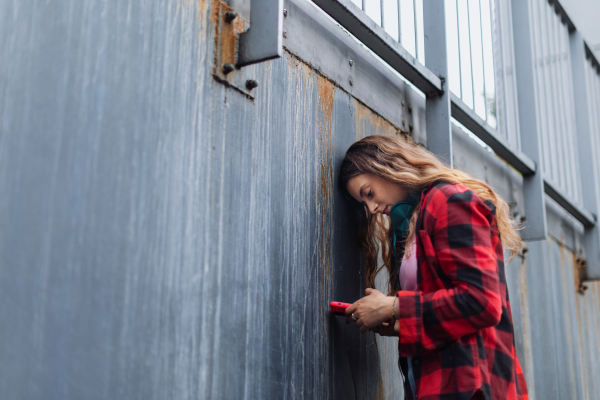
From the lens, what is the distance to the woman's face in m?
2.09

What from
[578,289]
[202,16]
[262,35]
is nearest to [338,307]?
[262,35]

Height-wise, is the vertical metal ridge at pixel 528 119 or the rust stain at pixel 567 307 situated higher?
the vertical metal ridge at pixel 528 119

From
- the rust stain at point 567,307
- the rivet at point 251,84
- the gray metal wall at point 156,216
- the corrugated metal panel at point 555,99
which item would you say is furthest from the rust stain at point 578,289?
the rivet at point 251,84

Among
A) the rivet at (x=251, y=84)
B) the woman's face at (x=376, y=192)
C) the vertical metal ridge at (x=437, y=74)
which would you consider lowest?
the woman's face at (x=376, y=192)

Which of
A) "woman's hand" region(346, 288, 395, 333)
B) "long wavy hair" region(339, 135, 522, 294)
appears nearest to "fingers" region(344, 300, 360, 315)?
"woman's hand" region(346, 288, 395, 333)

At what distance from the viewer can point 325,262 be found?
6.87ft

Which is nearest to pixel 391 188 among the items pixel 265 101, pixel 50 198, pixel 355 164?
pixel 355 164

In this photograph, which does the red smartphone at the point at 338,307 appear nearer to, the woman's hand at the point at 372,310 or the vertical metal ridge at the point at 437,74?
the woman's hand at the point at 372,310

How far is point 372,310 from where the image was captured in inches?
73.2

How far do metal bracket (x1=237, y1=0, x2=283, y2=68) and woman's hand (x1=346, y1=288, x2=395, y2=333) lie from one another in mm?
793

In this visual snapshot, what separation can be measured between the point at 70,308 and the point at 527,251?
318cm

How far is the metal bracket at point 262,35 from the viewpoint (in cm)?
167

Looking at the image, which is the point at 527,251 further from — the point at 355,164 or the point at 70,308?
the point at 70,308

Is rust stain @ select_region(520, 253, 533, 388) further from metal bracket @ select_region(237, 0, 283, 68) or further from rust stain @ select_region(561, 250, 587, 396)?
metal bracket @ select_region(237, 0, 283, 68)
